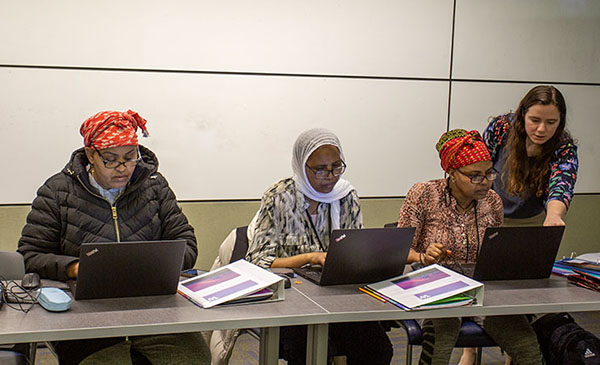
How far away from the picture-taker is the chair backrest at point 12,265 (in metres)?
2.55

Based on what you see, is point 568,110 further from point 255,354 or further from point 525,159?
point 255,354

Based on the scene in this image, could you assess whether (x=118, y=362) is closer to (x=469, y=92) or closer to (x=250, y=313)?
(x=250, y=313)

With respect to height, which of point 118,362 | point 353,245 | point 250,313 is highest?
point 353,245

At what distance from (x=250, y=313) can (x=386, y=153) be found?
2316 mm

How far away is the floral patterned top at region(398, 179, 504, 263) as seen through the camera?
2.89m

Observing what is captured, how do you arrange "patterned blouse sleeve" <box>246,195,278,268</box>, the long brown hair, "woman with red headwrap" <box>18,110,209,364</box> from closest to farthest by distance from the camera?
1. "woman with red headwrap" <box>18,110,209,364</box>
2. "patterned blouse sleeve" <box>246,195,278,268</box>
3. the long brown hair

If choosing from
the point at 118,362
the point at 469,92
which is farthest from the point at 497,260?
the point at 469,92

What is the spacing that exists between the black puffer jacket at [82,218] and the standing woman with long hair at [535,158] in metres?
1.56

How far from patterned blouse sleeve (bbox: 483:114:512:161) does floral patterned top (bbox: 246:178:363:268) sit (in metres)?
1.01

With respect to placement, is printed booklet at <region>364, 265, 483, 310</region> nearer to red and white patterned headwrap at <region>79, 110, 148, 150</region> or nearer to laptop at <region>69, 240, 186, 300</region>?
laptop at <region>69, 240, 186, 300</region>

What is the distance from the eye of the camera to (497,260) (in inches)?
99.1

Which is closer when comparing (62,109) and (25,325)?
(25,325)

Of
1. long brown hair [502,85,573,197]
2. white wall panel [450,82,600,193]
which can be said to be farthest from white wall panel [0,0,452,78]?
long brown hair [502,85,573,197]

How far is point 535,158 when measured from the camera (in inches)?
128
